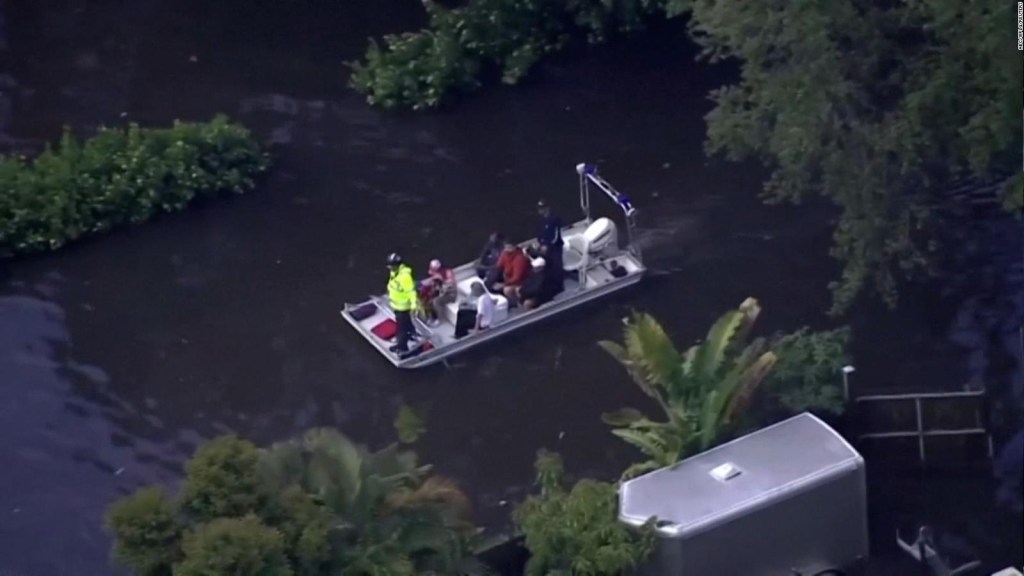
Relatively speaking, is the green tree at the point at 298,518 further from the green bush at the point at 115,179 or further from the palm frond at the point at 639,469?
the green bush at the point at 115,179

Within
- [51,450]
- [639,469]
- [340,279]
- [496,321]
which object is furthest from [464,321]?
[51,450]

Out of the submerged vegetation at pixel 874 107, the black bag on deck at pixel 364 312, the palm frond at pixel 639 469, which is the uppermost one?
the submerged vegetation at pixel 874 107

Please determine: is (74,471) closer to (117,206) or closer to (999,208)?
(117,206)

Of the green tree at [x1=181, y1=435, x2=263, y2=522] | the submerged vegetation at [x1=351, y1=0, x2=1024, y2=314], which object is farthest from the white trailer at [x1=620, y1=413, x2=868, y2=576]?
the green tree at [x1=181, y1=435, x2=263, y2=522]

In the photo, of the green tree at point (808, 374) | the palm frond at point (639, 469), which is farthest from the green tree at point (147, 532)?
the green tree at point (808, 374)

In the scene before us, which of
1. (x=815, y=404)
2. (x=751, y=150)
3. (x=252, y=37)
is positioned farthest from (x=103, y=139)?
(x=815, y=404)

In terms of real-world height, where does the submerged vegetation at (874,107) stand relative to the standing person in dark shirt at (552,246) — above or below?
above

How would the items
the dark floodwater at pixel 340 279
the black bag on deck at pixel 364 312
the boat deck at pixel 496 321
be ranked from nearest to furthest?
1. the dark floodwater at pixel 340 279
2. the boat deck at pixel 496 321
3. the black bag on deck at pixel 364 312

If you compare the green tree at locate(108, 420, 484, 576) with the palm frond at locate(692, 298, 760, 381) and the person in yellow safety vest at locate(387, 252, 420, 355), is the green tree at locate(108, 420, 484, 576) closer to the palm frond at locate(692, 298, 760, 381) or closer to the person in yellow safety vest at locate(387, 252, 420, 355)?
the palm frond at locate(692, 298, 760, 381)
